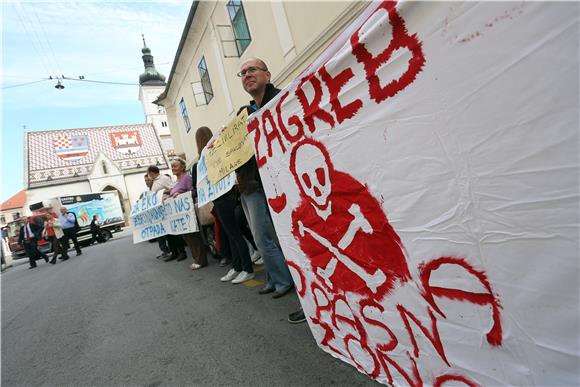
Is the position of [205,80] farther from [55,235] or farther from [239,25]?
[55,235]

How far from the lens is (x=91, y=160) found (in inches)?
1743

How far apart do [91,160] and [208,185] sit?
47.3 m

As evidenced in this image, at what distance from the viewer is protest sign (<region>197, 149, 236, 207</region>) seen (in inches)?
133

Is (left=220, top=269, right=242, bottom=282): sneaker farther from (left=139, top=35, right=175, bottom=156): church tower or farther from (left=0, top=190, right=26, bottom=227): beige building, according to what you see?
(left=0, top=190, right=26, bottom=227): beige building

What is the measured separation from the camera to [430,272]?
1339mm

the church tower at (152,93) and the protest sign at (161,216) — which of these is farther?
the church tower at (152,93)

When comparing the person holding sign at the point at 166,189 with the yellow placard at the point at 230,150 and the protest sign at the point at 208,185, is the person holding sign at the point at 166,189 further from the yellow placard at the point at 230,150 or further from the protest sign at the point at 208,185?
the yellow placard at the point at 230,150

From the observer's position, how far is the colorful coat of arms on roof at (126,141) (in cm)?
4601

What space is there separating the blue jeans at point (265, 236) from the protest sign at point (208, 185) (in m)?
0.25

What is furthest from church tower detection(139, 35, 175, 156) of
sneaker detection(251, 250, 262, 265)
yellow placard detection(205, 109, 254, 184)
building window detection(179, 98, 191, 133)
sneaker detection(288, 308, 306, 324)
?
sneaker detection(288, 308, 306, 324)

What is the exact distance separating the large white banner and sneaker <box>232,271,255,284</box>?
231cm

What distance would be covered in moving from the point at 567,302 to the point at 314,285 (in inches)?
48.7

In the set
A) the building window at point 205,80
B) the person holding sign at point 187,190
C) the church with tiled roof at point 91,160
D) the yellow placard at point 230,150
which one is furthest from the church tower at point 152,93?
the yellow placard at point 230,150

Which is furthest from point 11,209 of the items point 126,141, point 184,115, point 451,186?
point 451,186
